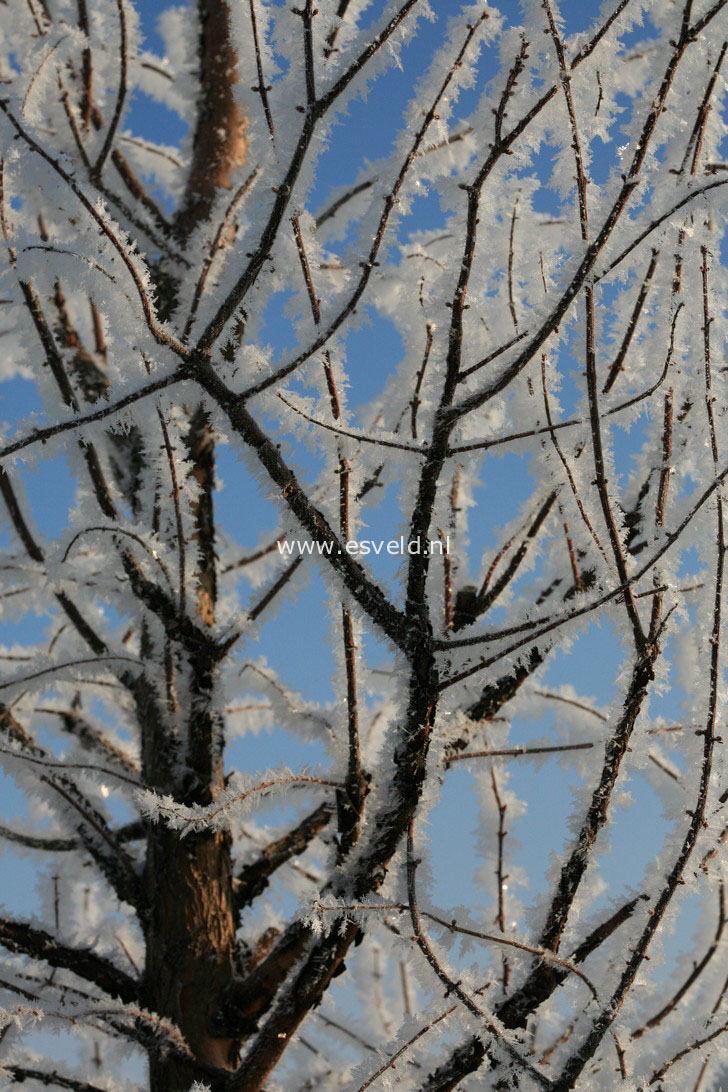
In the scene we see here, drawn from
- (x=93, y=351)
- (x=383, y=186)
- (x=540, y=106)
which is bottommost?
(x=383, y=186)

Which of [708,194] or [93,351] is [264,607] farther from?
[93,351]

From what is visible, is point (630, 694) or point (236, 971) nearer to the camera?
point (630, 694)

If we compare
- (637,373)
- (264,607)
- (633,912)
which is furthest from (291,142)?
(633,912)

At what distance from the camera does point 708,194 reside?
118 cm

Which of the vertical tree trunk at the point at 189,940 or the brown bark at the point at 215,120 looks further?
the brown bark at the point at 215,120

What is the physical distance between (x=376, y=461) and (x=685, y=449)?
58 cm

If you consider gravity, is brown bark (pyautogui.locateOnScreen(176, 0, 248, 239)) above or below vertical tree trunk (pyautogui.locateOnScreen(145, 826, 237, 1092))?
above

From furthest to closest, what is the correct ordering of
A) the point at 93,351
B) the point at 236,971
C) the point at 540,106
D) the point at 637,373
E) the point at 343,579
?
the point at 93,351 < the point at 236,971 < the point at 637,373 < the point at 343,579 < the point at 540,106

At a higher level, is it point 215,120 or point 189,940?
point 215,120

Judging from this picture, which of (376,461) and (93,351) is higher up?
(93,351)

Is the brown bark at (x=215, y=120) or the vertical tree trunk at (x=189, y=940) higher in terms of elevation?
the brown bark at (x=215, y=120)

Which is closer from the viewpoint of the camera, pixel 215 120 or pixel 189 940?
pixel 189 940

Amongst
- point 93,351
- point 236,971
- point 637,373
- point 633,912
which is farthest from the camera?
point 93,351

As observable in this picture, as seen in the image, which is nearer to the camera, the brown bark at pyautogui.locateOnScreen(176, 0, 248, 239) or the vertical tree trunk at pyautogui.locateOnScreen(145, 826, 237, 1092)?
the vertical tree trunk at pyautogui.locateOnScreen(145, 826, 237, 1092)
